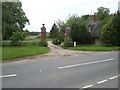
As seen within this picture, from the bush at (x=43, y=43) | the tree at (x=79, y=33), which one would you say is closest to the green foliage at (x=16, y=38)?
the bush at (x=43, y=43)

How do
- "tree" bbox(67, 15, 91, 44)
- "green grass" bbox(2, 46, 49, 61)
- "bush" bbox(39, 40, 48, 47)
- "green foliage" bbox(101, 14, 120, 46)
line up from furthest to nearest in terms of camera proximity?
1. "tree" bbox(67, 15, 91, 44)
2. "green foliage" bbox(101, 14, 120, 46)
3. "bush" bbox(39, 40, 48, 47)
4. "green grass" bbox(2, 46, 49, 61)

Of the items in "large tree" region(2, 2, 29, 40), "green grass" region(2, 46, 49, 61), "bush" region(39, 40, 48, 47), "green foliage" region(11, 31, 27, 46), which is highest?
"large tree" region(2, 2, 29, 40)

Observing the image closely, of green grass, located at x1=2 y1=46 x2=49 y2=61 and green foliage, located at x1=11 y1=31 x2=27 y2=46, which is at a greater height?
green foliage, located at x1=11 y1=31 x2=27 y2=46

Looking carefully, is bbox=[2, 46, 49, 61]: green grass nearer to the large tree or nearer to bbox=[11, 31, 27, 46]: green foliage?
bbox=[11, 31, 27, 46]: green foliage

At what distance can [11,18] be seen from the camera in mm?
59281

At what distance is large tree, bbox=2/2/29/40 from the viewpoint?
56503 mm

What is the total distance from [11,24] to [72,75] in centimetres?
4763

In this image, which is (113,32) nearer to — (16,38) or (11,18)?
(16,38)

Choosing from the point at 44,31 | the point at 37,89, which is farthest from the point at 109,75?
the point at 44,31

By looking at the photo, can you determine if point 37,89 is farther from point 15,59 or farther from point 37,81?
point 15,59

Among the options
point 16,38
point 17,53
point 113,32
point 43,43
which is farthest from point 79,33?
point 17,53

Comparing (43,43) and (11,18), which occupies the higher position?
(11,18)

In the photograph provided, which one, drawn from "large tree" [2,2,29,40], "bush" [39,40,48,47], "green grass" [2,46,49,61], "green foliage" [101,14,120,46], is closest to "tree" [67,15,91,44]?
"green foliage" [101,14,120,46]

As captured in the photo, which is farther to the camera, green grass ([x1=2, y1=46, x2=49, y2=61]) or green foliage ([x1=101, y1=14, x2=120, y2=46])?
green foliage ([x1=101, y1=14, x2=120, y2=46])
